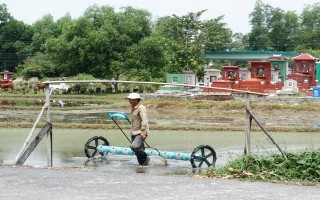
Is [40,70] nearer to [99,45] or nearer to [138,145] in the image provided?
[99,45]

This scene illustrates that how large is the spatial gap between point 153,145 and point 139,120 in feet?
14.4

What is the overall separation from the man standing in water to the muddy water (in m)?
0.42

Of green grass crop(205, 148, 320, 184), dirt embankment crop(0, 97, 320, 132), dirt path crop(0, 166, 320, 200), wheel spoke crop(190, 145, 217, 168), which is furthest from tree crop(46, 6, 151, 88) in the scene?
dirt path crop(0, 166, 320, 200)

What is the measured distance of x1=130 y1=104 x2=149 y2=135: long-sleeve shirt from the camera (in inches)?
467

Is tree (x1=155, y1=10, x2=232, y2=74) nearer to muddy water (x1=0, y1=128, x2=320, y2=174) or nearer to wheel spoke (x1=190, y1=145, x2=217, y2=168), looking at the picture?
muddy water (x1=0, y1=128, x2=320, y2=174)

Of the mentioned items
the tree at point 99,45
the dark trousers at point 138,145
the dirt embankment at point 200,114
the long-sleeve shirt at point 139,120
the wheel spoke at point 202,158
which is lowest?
the dirt embankment at point 200,114

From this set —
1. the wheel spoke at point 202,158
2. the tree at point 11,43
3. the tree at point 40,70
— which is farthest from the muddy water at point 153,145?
A: the tree at point 11,43

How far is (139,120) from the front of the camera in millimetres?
12070

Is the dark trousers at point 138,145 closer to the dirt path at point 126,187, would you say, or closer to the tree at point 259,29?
the dirt path at point 126,187

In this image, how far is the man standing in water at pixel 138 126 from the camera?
11.8 m

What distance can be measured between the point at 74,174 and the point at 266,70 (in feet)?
117

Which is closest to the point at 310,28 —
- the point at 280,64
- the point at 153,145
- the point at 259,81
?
the point at 280,64

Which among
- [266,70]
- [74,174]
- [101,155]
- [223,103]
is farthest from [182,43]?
[74,174]

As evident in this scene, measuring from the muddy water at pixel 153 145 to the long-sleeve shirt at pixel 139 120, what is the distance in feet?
2.55
